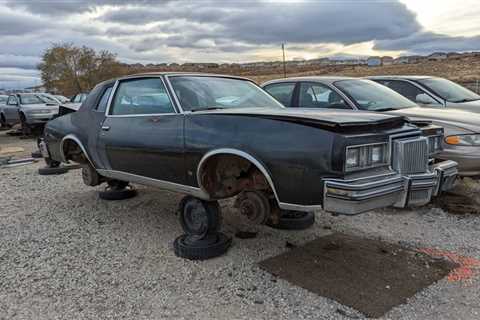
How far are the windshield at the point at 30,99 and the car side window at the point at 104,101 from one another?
39.1ft

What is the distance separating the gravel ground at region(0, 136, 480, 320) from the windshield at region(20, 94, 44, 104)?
35.9ft

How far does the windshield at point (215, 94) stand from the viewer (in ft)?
13.5

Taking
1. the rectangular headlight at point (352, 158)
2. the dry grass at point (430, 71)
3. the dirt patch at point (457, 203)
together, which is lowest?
the dirt patch at point (457, 203)

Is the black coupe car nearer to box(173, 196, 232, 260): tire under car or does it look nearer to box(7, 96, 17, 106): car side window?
box(173, 196, 232, 260): tire under car

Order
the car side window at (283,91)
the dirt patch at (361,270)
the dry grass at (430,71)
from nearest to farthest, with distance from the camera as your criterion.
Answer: the dirt patch at (361,270) < the car side window at (283,91) < the dry grass at (430,71)

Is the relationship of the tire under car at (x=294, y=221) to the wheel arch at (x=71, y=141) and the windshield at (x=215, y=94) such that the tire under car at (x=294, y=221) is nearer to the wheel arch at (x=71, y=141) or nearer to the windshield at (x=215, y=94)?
the windshield at (x=215, y=94)

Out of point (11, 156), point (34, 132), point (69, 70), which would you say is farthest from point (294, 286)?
point (69, 70)

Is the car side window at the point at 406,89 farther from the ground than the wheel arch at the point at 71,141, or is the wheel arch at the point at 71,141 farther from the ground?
the car side window at the point at 406,89

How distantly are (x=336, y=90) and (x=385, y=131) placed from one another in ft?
9.21

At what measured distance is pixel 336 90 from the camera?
5.97 meters

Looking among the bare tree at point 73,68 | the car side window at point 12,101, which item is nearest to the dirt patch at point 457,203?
the car side window at point 12,101

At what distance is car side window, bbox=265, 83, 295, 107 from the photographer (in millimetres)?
6547

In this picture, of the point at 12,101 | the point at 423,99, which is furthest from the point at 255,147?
the point at 12,101

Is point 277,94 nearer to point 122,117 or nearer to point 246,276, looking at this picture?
point 122,117
